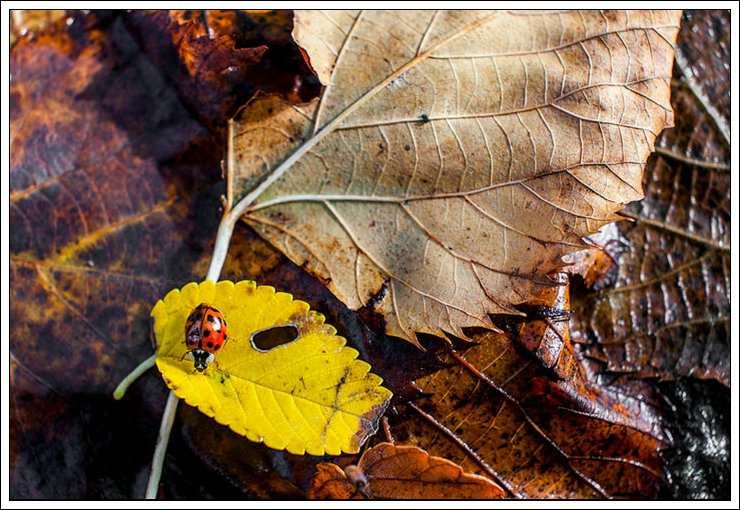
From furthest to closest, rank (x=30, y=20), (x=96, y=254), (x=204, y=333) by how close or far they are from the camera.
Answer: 1. (x=30, y=20)
2. (x=96, y=254)
3. (x=204, y=333)

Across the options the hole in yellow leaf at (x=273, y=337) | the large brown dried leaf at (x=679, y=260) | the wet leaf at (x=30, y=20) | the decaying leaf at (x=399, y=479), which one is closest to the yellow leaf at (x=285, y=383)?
the hole in yellow leaf at (x=273, y=337)

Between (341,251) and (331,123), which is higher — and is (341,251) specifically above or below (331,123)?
below

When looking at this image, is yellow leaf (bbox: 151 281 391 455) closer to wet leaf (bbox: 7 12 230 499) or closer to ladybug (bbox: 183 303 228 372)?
ladybug (bbox: 183 303 228 372)

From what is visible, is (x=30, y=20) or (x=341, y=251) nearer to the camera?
(x=341, y=251)

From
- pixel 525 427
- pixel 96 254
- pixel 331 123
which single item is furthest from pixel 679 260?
pixel 96 254

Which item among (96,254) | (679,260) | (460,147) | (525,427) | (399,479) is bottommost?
(399,479)

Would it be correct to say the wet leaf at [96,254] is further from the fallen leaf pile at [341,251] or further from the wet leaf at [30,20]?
the wet leaf at [30,20]

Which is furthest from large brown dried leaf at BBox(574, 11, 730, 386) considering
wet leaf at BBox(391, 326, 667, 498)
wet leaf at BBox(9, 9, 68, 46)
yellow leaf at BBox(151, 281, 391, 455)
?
wet leaf at BBox(9, 9, 68, 46)

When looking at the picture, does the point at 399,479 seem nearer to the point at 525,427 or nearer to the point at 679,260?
the point at 525,427
